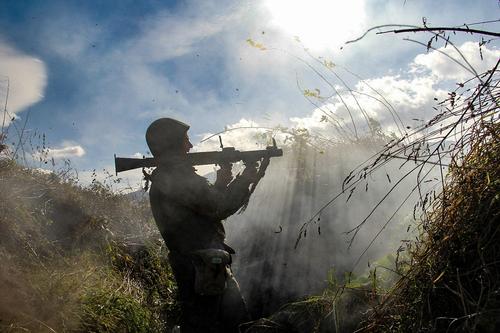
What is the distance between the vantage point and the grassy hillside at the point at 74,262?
380cm

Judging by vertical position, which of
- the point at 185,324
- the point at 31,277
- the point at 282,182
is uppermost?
the point at 282,182

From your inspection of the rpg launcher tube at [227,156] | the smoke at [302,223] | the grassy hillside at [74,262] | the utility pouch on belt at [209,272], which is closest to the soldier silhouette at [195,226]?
the utility pouch on belt at [209,272]

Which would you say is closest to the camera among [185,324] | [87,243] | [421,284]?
[421,284]

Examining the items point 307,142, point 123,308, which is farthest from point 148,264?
point 307,142

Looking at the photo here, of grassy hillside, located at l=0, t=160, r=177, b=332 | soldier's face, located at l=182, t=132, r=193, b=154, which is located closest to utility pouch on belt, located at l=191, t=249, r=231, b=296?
soldier's face, located at l=182, t=132, r=193, b=154

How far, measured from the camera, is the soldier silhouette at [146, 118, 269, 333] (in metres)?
3.45

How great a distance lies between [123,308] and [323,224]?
4.32m

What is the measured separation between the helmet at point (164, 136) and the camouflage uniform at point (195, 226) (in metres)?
0.19

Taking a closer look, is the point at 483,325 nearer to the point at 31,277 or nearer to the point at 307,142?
the point at 31,277

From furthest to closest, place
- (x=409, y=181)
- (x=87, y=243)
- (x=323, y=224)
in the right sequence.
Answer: (x=409, y=181) → (x=323, y=224) → (x=87, y=243)

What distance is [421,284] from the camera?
4.18 feet

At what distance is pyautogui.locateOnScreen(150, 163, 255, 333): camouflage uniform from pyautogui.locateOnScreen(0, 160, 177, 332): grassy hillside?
1102mm

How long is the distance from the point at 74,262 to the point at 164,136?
8.61 ft

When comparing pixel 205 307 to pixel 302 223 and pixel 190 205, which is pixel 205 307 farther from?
pixel 302 223
